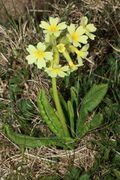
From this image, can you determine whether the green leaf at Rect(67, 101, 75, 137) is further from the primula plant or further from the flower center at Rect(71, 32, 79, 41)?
the flower center at Rect(71, 32, 79, 41)

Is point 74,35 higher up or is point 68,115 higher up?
point 74,35

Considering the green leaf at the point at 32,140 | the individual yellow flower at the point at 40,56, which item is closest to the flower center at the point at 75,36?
the individual yellow flower at the point at 40,56

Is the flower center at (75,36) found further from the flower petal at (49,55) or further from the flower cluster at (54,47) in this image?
the flower petal at (49,55)

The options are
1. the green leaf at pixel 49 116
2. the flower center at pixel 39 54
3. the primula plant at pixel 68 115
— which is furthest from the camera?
the green leaf at pixel 49 116

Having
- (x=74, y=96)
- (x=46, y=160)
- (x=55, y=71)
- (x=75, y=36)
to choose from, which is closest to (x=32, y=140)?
(x=46, y=160)

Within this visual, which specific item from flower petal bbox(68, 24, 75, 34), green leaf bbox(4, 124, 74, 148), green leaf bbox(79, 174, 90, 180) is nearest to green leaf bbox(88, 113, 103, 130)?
green leaf bbox(4, 124, 74, 148)

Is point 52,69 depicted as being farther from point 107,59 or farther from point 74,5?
point 74,5

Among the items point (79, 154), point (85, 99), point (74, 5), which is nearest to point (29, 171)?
point (79, 154)

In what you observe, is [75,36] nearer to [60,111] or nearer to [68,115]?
[60,111]
